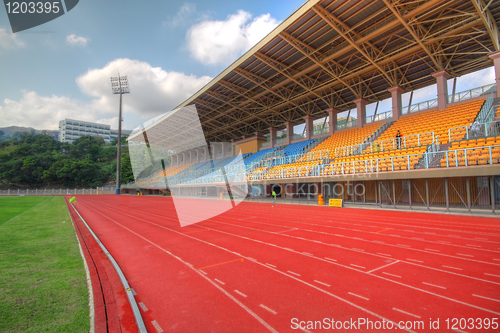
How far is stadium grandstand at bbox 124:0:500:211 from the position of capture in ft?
50.5

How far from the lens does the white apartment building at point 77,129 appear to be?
470 feet

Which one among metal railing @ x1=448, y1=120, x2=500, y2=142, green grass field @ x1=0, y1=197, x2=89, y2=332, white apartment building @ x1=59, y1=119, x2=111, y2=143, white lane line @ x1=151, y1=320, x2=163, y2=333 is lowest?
white lane line @ x1=151, y1=320, x2=163, y2=333

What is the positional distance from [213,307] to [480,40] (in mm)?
29112

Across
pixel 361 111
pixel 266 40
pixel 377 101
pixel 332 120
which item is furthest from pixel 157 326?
pixel 377 101

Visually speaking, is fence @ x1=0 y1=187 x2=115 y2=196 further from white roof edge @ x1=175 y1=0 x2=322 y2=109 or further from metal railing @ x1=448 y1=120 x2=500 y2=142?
metal railing @ x1=448 y1=120 x2=500 y2=142

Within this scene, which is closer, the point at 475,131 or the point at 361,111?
the point at 475,131

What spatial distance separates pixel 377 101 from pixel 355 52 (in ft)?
34.1

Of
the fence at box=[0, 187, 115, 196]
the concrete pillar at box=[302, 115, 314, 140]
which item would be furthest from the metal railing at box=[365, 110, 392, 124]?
the fence at box=[0, 187, 115, 196]

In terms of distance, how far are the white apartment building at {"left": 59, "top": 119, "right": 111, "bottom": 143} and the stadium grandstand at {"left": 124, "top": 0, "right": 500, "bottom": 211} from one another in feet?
477

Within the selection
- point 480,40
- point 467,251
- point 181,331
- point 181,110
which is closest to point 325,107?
point 480,40

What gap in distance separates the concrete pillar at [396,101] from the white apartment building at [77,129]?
16575cm

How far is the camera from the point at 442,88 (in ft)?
74.7

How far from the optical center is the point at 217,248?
7.78 metres

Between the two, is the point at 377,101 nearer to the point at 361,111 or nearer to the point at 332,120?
the point at 361,111
